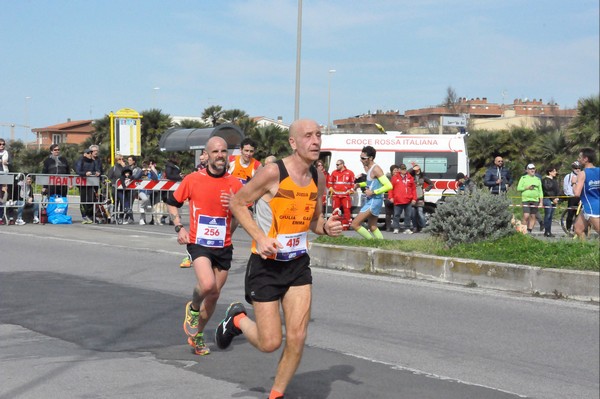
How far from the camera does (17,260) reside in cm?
1508

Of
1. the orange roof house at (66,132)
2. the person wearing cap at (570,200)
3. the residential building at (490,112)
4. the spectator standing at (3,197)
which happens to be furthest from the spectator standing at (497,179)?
the orange roof house at (66,132)

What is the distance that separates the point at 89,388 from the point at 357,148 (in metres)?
21.5

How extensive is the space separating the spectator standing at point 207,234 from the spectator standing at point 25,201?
1606cm

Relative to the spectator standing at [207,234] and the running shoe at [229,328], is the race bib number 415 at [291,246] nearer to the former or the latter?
the running shoe at [229,328]

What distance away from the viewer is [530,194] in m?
23.0

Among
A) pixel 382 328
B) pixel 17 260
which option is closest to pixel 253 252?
pixel 382 328

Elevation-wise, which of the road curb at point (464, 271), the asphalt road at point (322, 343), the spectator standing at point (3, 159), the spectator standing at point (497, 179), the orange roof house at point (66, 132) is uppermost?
the orange roof house at point (66, 132)

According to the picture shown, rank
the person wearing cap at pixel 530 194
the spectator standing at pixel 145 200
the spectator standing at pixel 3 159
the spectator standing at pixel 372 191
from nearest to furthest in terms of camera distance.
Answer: the spectator standing at pixel 372 191, the person wearing cap at pixel 530 194, the spectator standing at pixel 3 159, the spectator standing at pixel 145 200

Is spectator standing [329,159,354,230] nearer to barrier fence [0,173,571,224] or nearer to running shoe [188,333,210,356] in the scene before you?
barrier fence [0,173,571,224]

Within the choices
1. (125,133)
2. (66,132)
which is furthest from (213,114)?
(66,132)

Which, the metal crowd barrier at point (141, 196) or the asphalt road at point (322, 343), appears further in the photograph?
the metal crowd barrier at point (141, 196)

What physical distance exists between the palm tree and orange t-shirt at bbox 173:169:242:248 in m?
48.8

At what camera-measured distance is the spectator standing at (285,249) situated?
19.5ft

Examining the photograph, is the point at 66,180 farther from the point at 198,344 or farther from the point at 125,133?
the point at 198,344
